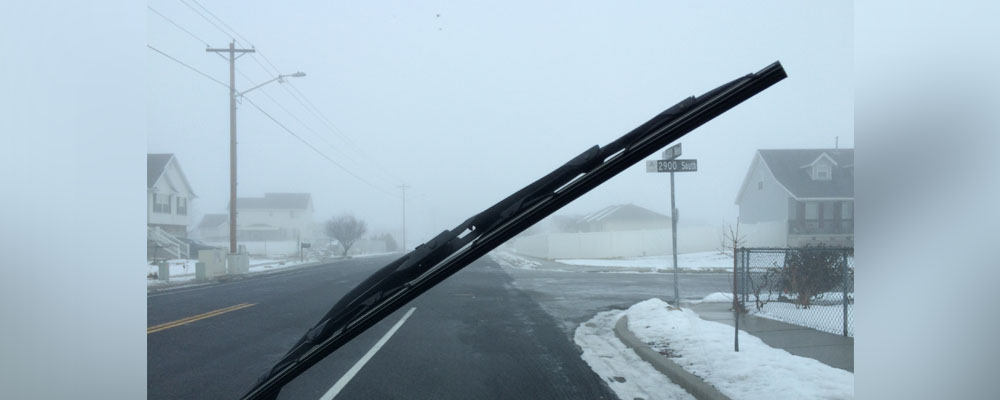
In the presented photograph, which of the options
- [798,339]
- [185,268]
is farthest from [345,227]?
[185,268]

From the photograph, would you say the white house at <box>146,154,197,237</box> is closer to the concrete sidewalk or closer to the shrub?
the concrete sidewalk

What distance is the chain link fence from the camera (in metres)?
6.27

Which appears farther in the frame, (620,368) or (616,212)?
(620,368)

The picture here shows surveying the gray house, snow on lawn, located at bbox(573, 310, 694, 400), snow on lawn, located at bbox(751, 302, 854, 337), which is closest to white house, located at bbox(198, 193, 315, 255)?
the gray house

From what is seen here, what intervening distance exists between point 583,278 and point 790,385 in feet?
45.2

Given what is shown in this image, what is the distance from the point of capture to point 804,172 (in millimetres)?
2838

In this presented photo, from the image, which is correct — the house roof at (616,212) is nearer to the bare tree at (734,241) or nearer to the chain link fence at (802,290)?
the bare tree at (734,241)

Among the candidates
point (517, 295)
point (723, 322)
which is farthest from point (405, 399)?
point (517, 295)

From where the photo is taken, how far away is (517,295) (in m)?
13.1

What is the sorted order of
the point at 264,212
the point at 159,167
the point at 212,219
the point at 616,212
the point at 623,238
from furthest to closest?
the point at 623,238 → the point at 264,212 → the point at 616,212 → the point at 212,219 → the point at 159,167

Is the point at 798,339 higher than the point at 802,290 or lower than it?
lower

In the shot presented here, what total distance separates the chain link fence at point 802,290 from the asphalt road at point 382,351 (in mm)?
2345

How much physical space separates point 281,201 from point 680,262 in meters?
11.2

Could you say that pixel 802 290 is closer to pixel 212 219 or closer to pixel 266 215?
pixel 266 215
